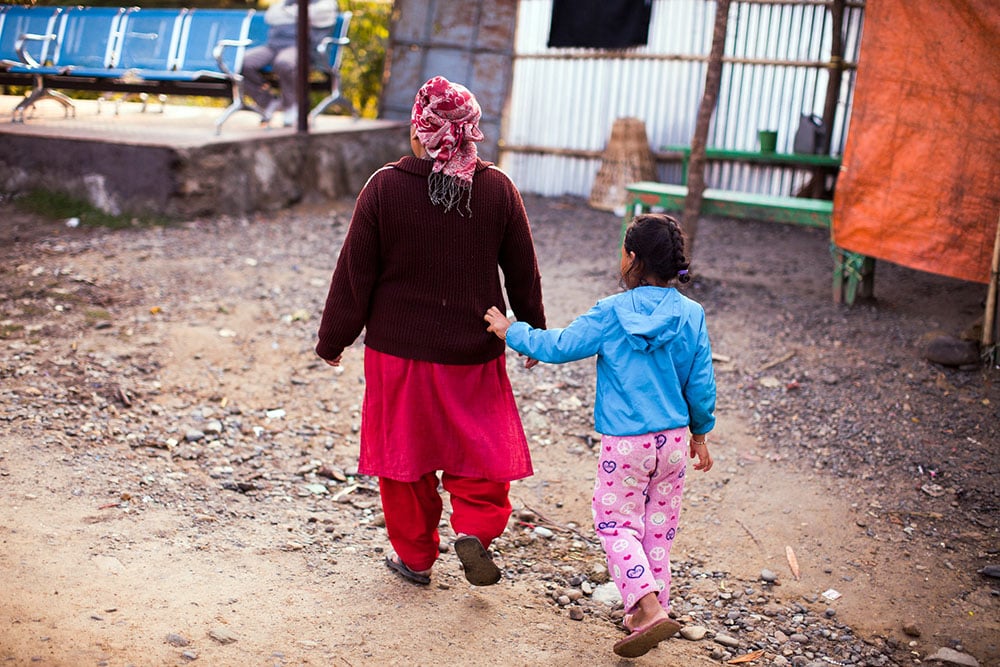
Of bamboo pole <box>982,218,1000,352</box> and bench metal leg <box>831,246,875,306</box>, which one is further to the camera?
Answer: bench metal leg <box>831,246,875,306</box>

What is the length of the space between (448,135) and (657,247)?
68 cm

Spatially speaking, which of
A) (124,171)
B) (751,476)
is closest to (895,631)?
(751,476)

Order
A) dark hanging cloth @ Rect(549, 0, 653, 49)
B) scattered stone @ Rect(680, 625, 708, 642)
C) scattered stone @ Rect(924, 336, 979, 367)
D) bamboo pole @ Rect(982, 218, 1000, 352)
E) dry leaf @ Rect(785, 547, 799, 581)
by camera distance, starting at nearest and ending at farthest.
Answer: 1. scattered stone @ Rect(680, 625, 708, 642)
2. dry leaf @ Rect(785, 547, 799, 581)
3. bamboo pole @ Rect(982, 218, 1000, 352)
4. scattered stone @ Rect(924, 336, 979, 367)
5. dark hanging cloth @ Rect(549, 0, 653, 49)

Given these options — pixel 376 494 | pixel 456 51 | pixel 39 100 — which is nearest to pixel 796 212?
pixel 376 494

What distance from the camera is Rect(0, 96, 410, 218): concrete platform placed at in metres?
7.14

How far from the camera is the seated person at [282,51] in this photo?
8.20 m

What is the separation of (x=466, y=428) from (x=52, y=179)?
5.85 meters

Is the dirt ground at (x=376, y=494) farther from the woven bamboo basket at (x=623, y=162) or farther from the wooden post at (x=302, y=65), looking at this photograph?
the woven bamboo basket at (x=623, y=162)

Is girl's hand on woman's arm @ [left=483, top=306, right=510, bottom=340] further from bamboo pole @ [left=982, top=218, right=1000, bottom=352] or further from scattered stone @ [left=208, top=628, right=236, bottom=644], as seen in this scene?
bamboo pole @ [left=982, top=218, right=1000, bottom=352]

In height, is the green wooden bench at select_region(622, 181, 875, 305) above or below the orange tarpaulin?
below

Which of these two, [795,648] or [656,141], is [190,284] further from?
[656,141]

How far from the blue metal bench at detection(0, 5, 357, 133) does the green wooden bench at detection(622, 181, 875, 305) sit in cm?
383

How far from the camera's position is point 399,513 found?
9.68 feet

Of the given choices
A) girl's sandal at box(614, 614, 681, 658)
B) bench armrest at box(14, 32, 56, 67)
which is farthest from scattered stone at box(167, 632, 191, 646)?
bench armrest at box(14, 32, 56, 67)
